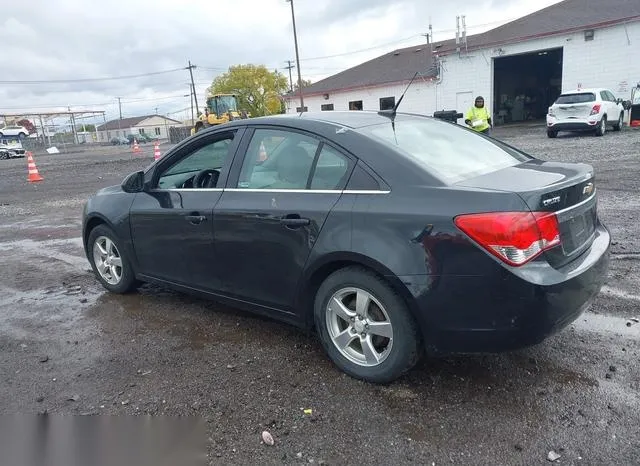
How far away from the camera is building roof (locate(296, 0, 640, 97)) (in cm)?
2623

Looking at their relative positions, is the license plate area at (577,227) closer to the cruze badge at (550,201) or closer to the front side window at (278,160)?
the cruze badge at (550,201)

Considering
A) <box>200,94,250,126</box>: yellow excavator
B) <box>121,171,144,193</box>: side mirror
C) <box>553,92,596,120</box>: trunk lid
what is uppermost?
<box>200,94,250,126</box>: yellow excavator

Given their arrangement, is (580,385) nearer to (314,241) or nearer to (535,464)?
(535,464)

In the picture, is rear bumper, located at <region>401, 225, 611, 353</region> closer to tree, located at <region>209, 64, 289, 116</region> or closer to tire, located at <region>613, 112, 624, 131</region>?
tire, located at <region>613, 112, 624, 131</region>

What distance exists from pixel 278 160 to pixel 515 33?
29.8 m

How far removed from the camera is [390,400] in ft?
9.96

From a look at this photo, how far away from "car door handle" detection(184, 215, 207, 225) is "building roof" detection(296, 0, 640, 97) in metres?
27.2

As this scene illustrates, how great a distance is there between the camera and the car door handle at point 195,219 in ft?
12.8

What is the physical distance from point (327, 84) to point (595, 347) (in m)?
41.4

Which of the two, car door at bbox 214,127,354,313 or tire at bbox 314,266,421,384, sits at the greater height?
car door at bbox 214,127,354,313

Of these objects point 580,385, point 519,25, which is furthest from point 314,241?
point 519,25

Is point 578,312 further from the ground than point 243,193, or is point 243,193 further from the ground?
point 243,193

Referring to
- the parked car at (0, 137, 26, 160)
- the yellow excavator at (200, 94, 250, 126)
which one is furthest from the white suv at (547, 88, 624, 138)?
the parked car at (0, 137, 26, 160)

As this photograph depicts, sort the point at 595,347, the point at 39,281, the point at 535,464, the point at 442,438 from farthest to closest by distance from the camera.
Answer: the point at 39,281 → the point at 595,347 → the point at 442,438 → the point at 535,464
